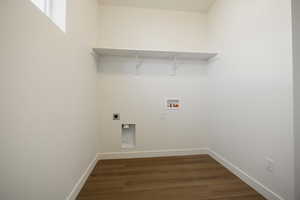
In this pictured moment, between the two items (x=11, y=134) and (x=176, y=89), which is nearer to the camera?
(x=11, y=134)

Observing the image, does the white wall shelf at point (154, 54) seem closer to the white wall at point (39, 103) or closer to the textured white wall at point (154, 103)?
the textured white wall at point (154, 103)

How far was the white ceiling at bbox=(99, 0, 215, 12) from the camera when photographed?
95.4 inches

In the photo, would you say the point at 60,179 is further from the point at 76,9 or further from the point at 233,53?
the point at 233,53

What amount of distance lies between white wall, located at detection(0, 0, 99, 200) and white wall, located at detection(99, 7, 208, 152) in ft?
2.83

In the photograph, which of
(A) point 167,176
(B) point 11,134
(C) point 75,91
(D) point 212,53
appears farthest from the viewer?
(D) point 212,53

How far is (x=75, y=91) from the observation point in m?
1.51

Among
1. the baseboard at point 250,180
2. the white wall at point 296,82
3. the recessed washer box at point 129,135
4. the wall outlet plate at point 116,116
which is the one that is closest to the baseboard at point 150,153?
the recessed washer box at point 129,135

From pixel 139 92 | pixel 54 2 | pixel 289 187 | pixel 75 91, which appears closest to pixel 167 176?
pixel 289 187

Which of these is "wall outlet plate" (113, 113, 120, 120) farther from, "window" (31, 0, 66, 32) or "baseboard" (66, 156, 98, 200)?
"window" (31, 0, 66, 32)

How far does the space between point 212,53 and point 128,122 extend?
1960mm

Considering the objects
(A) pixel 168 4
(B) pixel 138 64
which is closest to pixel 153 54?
(B) pixel 138 64

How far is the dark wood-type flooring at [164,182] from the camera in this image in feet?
5.12

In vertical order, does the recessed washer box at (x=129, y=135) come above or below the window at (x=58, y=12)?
below

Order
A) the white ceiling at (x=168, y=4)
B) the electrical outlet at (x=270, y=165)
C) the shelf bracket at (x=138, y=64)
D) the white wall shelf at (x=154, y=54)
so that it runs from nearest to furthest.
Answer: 1. the electrical outlet at (x=270, y=165)
2. the white wall shelf at (x=154, y=54)
3. the white ceiling at (x=168, y=4)
4. the shelf bracket at (x=138, y=64)
